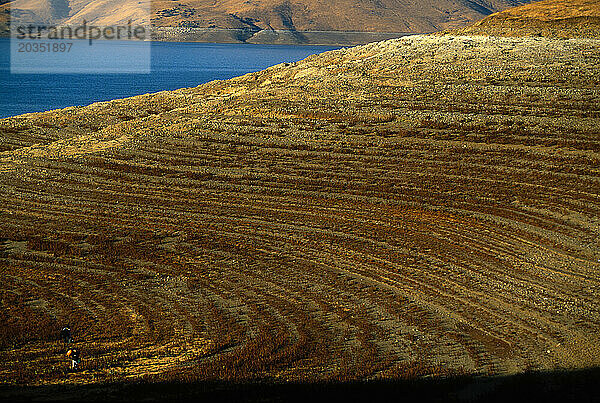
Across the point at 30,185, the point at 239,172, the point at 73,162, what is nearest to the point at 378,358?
the point at 239,172

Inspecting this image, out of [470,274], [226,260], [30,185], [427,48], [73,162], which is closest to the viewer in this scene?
[470,274]

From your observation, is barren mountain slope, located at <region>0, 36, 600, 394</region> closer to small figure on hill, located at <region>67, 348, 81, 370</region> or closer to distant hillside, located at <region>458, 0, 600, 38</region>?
small figure on hill, located at <region>67, 348, 81, 370</region>

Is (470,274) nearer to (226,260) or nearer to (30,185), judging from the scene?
(226,260)

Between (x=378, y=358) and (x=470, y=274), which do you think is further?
(x=470, y=274)

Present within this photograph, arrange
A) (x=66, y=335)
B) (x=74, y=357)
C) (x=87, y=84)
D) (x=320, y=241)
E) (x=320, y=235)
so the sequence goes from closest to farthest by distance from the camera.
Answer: (x=74, y=357) < (x=66, y=335) < (x=320, y=241) < (x=320, y=235) < (x=87, y=84)

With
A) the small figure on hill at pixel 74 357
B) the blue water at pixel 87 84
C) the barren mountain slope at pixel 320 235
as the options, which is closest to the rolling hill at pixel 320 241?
the barren mountain slope at pixel 320 235

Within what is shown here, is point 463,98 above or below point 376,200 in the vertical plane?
above

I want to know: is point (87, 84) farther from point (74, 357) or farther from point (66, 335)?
point (74, 357)

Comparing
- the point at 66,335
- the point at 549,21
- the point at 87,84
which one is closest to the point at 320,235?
the point at 66,335
